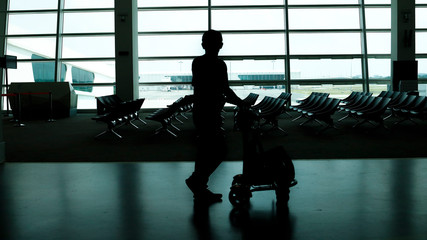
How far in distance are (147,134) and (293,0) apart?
7622mm

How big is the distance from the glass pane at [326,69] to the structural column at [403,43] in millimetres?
1184

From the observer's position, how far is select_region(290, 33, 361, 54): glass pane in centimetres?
1284

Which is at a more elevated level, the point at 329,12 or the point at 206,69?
the point at 329,12

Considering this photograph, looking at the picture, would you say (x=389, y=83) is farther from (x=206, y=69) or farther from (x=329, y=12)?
(x=206, y=69)

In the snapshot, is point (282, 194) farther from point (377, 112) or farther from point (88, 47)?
point (88, 47)

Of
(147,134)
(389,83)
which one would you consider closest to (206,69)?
(147,134)

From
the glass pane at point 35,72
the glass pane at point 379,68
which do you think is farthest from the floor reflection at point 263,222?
the glass pane at point 35,72

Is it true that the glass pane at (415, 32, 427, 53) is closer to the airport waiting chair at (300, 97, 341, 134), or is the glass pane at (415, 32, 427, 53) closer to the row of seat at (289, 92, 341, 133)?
the row of seat at (289, 92, 341, 133)

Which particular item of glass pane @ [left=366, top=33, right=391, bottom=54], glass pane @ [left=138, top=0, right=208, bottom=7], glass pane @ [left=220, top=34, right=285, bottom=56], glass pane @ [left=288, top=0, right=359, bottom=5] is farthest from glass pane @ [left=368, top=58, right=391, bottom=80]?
glass pane @ [left=138, top=0, right=208, bottom=7]

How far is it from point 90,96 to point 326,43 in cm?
802

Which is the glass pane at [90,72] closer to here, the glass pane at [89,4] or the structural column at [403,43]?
the glass pane at [89,4]

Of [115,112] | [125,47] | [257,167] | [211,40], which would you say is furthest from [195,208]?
[125,47]

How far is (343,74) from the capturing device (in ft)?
42.6

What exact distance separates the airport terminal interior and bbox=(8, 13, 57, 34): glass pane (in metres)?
0.04
